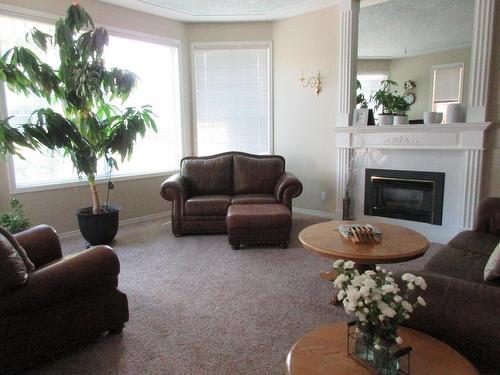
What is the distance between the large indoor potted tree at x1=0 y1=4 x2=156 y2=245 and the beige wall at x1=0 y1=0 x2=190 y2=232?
0.47m

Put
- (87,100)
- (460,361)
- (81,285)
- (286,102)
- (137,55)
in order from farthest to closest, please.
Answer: (286,102) → (137,55) → (87,100) → (81,285) → (460,361)

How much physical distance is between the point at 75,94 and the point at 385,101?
3463mm

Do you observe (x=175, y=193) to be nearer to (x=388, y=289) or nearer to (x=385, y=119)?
(x=385, y=119)

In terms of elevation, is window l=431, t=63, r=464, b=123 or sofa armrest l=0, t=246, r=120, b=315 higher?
window l=431, t=63, r=464, b=123

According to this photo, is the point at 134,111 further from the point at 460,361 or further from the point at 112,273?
the point at 460,361

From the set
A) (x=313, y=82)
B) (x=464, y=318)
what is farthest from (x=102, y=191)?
(x=464, y=318)

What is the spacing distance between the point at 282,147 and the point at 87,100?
2.84 m

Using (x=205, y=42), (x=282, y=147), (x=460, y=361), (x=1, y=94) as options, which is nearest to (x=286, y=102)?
(x=282, y=147)

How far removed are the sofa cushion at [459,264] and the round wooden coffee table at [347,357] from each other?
2.42 feet

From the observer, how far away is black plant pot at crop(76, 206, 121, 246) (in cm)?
368

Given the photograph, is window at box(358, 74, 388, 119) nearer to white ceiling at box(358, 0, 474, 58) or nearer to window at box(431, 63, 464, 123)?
white ceiling at box(358, 0, 474, 58)

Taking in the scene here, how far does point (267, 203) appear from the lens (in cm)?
408

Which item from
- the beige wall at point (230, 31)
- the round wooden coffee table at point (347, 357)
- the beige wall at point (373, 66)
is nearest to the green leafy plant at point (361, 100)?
the beige wall at point (373, 66)

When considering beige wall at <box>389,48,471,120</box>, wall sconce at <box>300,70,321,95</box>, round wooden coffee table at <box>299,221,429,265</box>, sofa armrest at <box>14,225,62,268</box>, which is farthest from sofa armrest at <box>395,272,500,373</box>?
wall sconce at <box>300,70,321,95</box>
